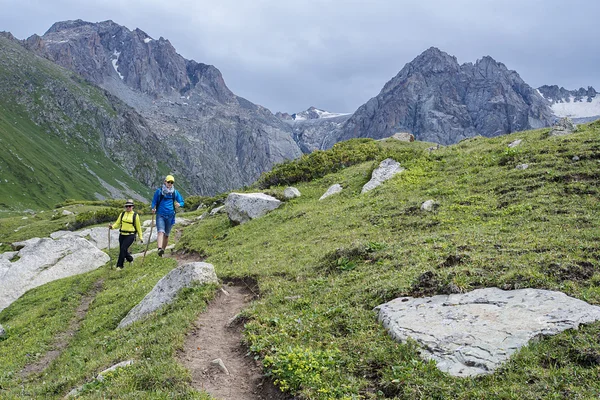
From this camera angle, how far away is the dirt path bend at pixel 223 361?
8891mm

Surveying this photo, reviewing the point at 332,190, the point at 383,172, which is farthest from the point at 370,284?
the point at 332,190

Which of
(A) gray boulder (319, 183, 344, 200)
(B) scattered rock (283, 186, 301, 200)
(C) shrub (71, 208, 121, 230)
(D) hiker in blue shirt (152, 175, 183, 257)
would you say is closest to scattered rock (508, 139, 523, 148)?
(A) gray boulder (319, 183, 344, 200)

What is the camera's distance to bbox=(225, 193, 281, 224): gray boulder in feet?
107

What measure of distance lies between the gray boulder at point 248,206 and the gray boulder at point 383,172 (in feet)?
27.6

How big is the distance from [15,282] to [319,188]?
25889 millimetres

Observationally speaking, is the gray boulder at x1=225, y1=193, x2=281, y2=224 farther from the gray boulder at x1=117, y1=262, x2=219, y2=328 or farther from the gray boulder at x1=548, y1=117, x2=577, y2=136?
the gray boulder at x1=548, y1=117, x2=577, y2=136

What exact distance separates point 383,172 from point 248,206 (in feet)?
39.5

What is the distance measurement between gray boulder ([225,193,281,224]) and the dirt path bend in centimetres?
1819

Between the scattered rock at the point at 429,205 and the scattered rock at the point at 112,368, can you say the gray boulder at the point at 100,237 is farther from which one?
the scattered rock at the point at 112,368

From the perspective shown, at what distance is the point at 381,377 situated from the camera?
8.21 metres

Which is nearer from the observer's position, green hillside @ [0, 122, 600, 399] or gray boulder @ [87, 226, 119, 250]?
green hillside @ [0, 122, 600, 399]

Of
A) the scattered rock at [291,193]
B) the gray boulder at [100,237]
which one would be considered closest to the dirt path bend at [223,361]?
the scattered rock at [291,193]

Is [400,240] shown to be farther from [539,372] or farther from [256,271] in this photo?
[539,372]

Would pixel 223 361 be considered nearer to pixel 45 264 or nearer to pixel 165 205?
pixel 165 205
